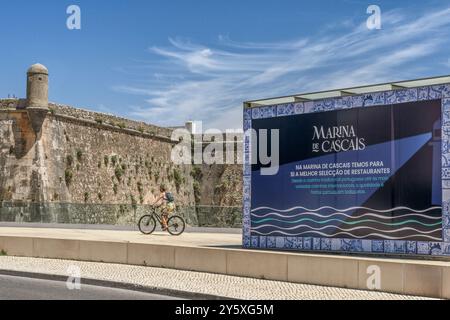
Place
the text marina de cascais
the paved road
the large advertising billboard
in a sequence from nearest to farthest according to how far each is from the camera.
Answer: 1. the paved road
2. the large advertising billboard
3. the text marina de cascais

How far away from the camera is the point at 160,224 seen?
2461 centimetres

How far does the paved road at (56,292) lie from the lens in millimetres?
11688

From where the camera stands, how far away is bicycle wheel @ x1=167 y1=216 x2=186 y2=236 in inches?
952

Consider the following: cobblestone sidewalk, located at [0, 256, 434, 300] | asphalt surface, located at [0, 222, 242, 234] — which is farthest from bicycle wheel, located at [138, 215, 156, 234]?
cobblestone sidewalk, located at [0, 256, 434, 300]

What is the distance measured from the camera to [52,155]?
3812 centimetres

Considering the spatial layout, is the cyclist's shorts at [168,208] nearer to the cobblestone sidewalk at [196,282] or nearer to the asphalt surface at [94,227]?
the asphalt surface at [94,227]

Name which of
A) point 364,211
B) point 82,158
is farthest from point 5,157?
point 364,211

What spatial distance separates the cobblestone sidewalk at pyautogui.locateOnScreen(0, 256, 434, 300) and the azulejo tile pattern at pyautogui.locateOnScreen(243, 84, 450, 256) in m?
2.51

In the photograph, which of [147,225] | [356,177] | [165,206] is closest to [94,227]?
[147,225]

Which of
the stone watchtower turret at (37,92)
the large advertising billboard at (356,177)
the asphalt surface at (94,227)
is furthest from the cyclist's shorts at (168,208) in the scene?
the stone watchtower turret at (37,92)

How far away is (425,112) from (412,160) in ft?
3.39

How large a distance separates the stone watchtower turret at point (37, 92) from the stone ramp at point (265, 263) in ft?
61.8

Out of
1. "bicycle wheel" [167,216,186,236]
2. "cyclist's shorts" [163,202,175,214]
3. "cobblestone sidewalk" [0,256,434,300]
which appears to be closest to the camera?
"cobblestone sidewalk" [0,256,434,300]

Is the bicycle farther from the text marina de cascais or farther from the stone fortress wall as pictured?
the text marina de cascais
